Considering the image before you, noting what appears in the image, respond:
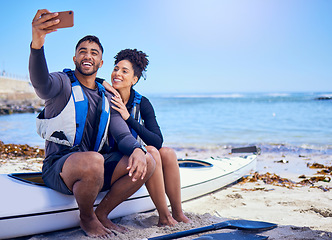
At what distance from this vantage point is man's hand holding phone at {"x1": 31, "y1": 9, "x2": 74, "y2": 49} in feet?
6.07

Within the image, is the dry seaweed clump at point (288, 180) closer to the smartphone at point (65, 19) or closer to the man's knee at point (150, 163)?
the man's knee at point (150, 163)

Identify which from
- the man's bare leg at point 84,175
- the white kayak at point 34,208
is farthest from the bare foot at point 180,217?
the man's bare leg at point 84,175

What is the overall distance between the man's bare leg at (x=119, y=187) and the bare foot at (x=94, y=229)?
5.5 inches

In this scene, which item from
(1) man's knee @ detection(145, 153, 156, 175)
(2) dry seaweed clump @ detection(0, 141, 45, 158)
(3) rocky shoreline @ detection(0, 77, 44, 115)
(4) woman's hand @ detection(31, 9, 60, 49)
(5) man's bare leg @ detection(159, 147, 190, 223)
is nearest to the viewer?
(4) woman's hand @ detection(31, 9, 60, 49)

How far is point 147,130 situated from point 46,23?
1.10 m

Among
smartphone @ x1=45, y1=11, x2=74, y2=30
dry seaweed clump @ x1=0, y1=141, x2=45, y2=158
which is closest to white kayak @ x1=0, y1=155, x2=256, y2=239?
smartphone @ x1=45, y1=11, x2=74, y2=30

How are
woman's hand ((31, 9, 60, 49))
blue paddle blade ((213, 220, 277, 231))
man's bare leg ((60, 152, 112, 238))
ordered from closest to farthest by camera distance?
woman's hand ((31, 9, 60, 49))
man's bare leg ((60, 152, 112, 238))
blue paddle blade ((213, 220, 277, 231))

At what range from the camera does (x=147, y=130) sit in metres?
2.57

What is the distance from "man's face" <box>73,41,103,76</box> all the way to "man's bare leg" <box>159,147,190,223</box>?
0.83 m

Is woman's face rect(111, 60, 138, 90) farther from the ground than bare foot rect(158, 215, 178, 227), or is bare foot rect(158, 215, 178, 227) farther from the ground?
woman's face rect(111, 60, 138, 90)

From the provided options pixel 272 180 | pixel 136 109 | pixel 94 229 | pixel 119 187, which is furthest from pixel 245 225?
pixel 272 180

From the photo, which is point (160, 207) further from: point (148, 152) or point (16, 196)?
point (16, 196)

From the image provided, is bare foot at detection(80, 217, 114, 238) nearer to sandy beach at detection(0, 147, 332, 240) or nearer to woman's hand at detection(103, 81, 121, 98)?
sandy beach at detection(0, 147, 332, 240)

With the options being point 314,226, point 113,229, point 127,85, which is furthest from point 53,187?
point 314,226
